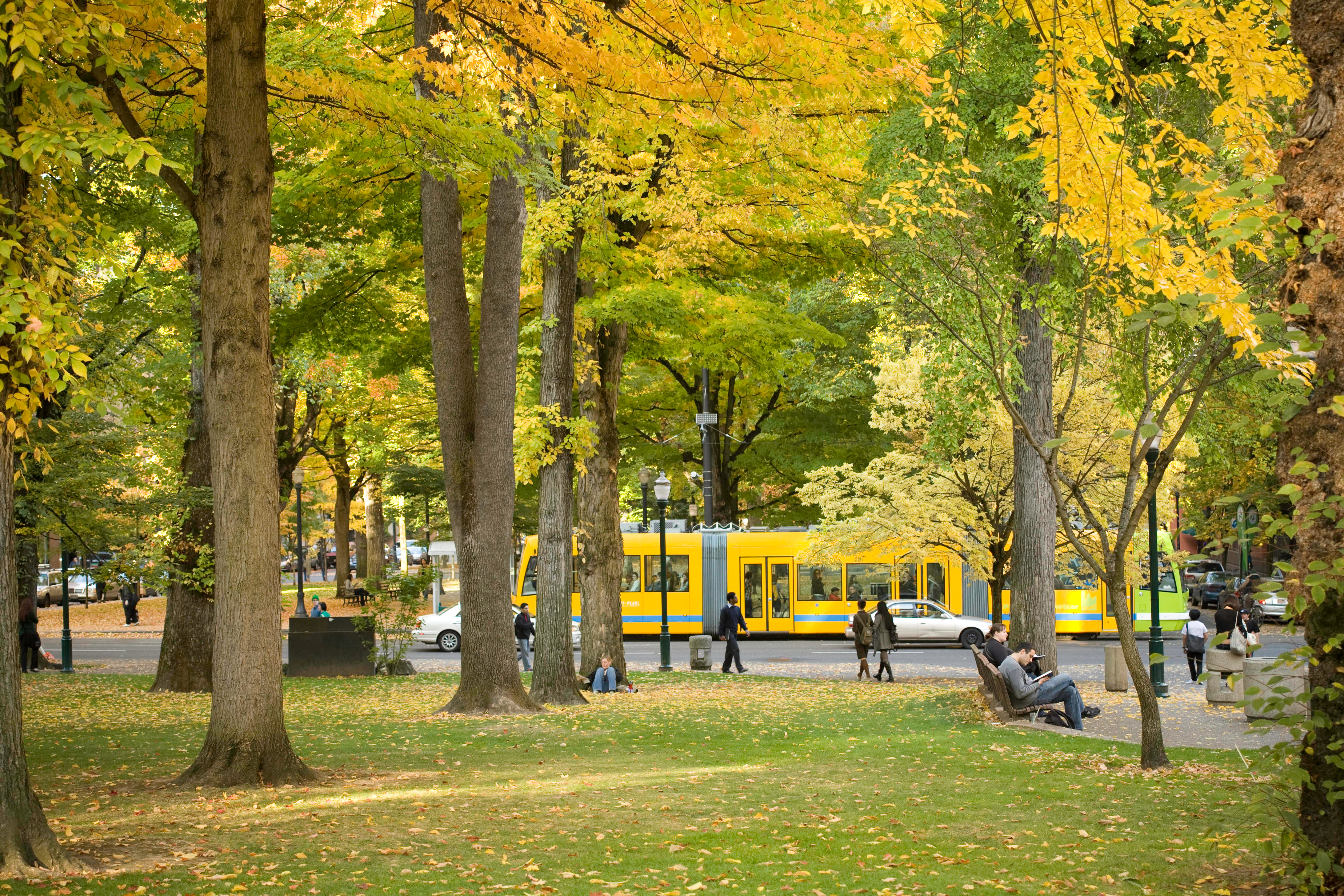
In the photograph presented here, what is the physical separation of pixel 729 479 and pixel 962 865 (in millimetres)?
32898

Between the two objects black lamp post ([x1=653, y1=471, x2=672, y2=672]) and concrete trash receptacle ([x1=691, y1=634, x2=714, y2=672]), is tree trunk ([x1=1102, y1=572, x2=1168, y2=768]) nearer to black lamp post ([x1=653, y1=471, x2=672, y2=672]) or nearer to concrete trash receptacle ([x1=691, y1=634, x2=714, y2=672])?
black lamp post ([x1=653, y1=471, x2=672, y2=672])

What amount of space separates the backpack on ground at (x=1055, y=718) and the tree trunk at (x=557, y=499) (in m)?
6.45

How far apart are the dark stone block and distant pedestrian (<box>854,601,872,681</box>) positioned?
375 inches

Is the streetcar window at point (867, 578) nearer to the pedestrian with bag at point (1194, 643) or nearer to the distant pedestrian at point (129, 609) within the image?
the pedestrian with bag at point (1194, 643)

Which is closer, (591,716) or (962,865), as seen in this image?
(962,865)

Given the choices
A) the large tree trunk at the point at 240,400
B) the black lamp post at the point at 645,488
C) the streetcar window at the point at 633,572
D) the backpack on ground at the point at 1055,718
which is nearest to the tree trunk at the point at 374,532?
the black lamp post at the point at 645,488

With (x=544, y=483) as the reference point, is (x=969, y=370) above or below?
above

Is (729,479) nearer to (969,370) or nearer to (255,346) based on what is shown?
(969,370)

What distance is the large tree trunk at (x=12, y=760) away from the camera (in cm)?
665

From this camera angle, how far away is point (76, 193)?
1015 cm

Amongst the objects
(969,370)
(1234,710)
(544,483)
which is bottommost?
(1234,710)

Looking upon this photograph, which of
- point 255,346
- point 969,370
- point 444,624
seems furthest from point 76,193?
point 444,624

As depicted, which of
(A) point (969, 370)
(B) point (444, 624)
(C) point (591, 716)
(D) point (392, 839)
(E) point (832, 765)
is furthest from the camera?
(B) point (444, 624)

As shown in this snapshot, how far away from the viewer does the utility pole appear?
111 ft
